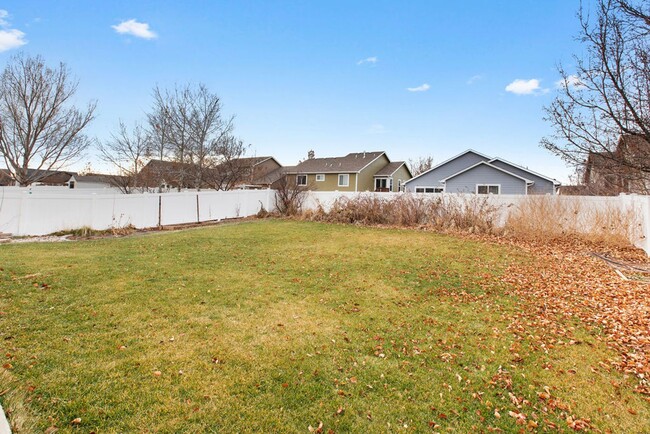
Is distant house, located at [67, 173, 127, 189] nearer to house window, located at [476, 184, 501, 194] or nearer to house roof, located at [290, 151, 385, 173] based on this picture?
house roof, located at [290, 151, 385, 173]

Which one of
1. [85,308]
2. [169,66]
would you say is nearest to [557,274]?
[85,308]

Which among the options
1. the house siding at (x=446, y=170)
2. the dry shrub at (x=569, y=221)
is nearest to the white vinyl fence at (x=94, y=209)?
the dry shrub at (x=569, y=221)

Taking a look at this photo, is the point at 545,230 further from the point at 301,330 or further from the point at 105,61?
the point at 105,61

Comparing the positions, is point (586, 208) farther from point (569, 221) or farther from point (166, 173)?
point (166, 173)

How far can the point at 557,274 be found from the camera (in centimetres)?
635

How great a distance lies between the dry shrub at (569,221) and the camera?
370 inches

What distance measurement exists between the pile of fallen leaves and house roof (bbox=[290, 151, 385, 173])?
24041 mm

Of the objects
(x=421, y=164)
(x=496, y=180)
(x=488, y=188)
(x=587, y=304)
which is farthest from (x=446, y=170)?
(x=421, y=164)

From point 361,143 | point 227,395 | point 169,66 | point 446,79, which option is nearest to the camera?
point 227,395

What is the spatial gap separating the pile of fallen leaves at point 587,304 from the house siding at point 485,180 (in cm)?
1152

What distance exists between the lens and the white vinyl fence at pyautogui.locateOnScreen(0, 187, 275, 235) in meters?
9.59

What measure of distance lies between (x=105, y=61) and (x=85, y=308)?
12300 millimetres

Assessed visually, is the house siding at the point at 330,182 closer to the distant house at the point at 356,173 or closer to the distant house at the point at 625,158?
the distant house at the point at 356,173

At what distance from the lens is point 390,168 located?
32875 millimetres
